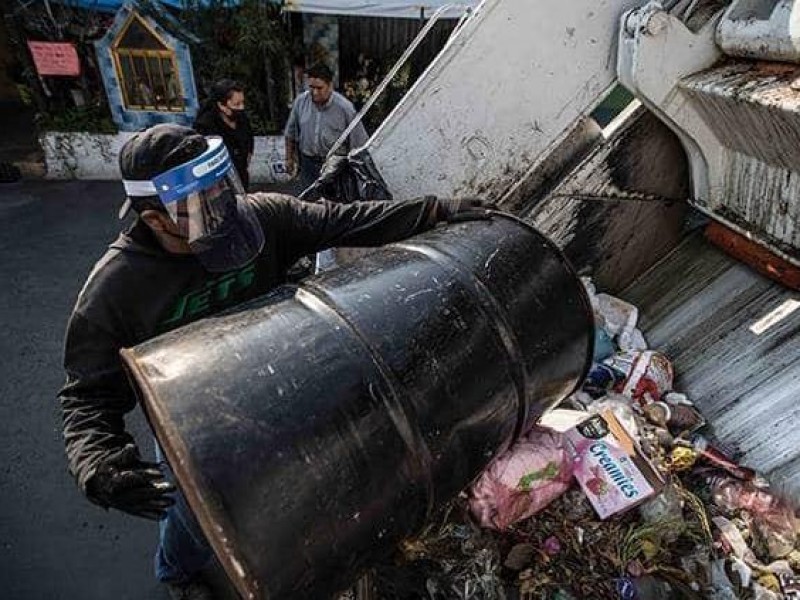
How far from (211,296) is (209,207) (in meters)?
0.32

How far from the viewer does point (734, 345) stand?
260 cm

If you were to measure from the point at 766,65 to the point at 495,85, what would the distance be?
1090mm

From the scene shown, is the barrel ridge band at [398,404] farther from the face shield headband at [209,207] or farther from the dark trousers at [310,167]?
the dark trousers at [310,167]

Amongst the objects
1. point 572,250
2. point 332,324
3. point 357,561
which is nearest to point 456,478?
point 357,561

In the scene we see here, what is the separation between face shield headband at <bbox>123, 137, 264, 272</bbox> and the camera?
1584mm

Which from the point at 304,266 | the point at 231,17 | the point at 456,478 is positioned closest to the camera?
the point at 456,478

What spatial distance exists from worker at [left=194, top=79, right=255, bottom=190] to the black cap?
3.27 m

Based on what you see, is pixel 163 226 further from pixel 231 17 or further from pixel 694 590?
pixel 231 17

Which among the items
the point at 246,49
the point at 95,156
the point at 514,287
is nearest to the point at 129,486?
the point at 514,287

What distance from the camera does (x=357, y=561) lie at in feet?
4.47

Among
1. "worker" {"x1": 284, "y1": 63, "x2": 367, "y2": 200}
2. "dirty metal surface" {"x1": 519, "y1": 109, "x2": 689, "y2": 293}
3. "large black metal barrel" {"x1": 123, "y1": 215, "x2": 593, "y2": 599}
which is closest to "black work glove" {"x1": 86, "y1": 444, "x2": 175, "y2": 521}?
"large black metal barrel" {"x1": 123, "y1": 215, "x2": 593, "y2": 599}

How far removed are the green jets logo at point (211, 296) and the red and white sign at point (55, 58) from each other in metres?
6.98

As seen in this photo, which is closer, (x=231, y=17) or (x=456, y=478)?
(x=456, y=478)

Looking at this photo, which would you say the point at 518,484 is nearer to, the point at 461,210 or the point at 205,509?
the point at 461,210
